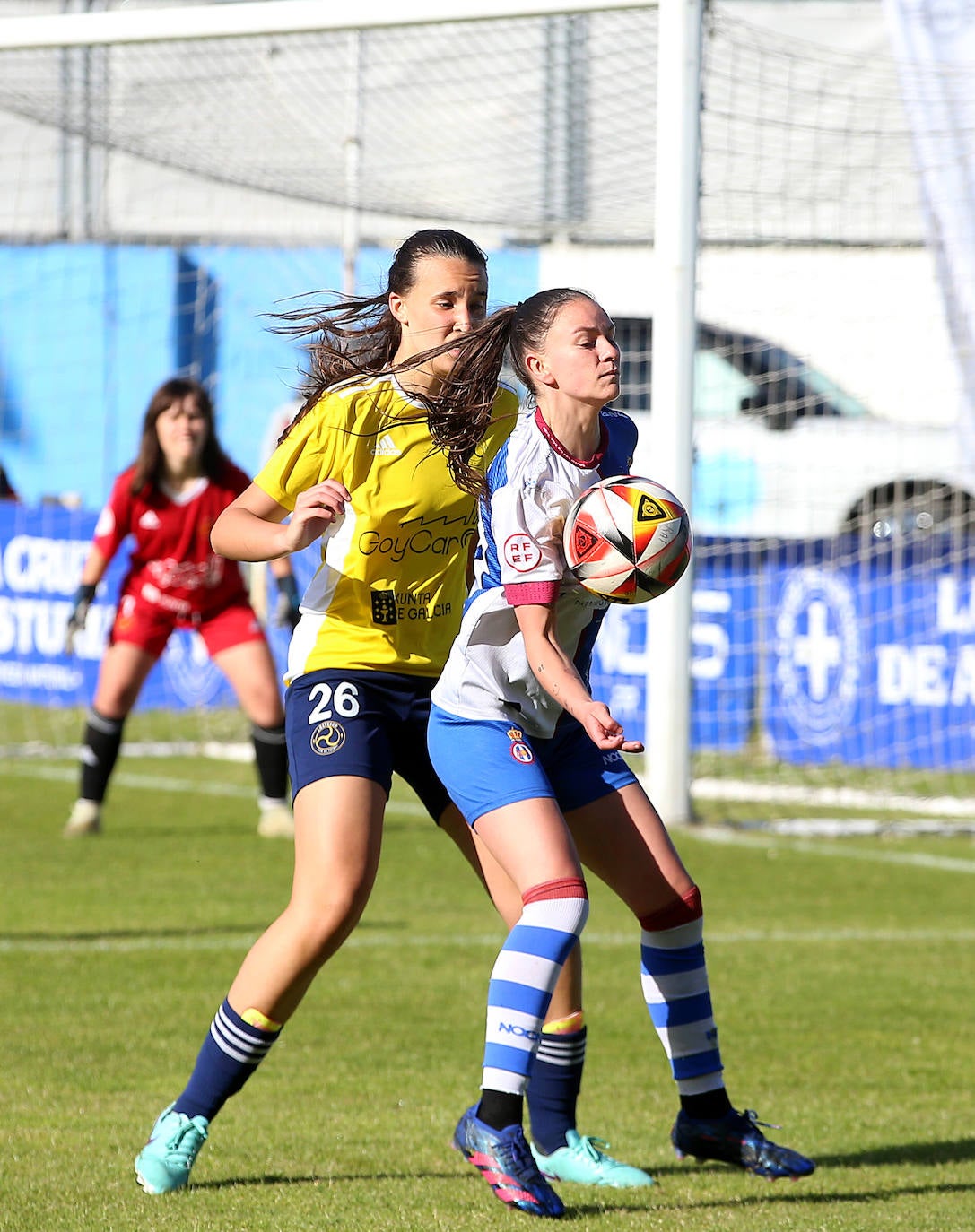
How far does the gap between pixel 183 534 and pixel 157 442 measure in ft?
1.52

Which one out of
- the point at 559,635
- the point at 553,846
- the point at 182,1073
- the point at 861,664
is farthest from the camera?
the point at 861,664

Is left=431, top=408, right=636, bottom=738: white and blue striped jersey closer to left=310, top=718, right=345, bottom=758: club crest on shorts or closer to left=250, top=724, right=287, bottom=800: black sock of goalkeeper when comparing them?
left=310, top=718, right=345, bottom=758: club crest on shorts

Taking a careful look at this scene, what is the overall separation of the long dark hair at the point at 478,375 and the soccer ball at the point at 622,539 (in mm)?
284

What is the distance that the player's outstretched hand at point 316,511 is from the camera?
3.88 metres

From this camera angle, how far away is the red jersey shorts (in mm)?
9109

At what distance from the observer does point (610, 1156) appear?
4.41 meters

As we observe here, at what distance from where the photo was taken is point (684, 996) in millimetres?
4133

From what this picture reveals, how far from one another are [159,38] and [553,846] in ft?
22.1

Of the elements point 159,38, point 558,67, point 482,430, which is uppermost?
point 558,67

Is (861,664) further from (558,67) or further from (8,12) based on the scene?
(8,12)

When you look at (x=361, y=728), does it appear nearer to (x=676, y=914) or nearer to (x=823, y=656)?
(x=676, y=914)

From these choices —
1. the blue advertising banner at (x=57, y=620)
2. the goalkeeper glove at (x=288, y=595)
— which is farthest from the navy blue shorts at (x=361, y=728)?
the blue advertising banner at (x=57, y=620)

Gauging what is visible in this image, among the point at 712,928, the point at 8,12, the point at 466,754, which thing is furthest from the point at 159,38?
the point at 8,12

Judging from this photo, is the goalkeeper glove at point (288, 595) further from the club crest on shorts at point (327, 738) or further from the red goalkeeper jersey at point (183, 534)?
the club crest on shorts at point (327, 738)
